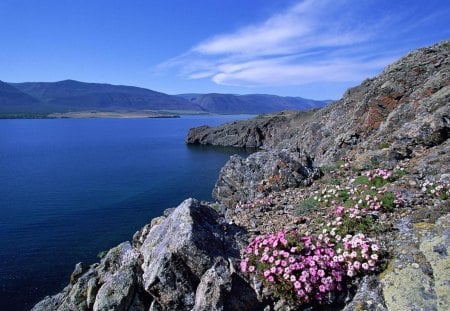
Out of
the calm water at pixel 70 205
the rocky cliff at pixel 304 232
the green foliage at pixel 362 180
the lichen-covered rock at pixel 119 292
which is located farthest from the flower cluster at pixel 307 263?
the calm water at pixel 70 205

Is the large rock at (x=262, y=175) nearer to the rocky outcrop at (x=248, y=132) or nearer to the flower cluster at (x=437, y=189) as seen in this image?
the flower cluster at (x=437, y=189)

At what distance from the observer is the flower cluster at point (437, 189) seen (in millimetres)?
12601

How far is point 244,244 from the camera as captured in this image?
1281cm

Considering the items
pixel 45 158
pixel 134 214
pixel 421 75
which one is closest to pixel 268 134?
pixel 45 158

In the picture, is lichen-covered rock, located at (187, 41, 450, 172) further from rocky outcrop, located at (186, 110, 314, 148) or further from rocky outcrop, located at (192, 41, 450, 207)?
rocky outcrop, located at (186, 110, 314, 148)

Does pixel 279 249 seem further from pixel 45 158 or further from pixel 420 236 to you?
pixel 45 158

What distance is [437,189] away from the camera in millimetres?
12828

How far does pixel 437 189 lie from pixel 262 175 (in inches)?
391

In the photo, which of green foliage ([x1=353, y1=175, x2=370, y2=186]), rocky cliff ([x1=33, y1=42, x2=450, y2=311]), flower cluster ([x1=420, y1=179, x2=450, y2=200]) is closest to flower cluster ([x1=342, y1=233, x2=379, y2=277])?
rocky cliff ([x1=33, y1=42, x2=450, y2=311])

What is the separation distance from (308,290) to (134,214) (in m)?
36.1

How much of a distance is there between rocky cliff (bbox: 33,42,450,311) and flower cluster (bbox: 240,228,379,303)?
133mm

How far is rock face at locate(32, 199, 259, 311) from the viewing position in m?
10.6

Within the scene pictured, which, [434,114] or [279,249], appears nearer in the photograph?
[279,249]

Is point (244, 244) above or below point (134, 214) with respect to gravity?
above
